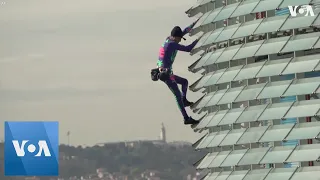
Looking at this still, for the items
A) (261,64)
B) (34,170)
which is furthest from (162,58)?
(34,170)

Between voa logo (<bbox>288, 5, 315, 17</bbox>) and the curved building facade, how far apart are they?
5 centimetres

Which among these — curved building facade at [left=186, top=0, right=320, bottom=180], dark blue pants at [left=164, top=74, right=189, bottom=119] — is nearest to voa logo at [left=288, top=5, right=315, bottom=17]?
curved building facade at [left=186, top=0, right=320, bottom=180]

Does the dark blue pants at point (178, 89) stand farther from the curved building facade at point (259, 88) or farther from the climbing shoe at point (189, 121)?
the curved building facade at point (259, 88)

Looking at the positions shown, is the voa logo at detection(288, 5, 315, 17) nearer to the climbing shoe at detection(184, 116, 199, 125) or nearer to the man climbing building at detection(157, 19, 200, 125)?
the man climbing building at detection(157, 19, 200, 125)

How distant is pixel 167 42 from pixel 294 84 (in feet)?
25.1

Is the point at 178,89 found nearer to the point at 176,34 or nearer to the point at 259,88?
the point at 176,34

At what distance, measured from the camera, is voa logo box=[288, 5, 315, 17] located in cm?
7206

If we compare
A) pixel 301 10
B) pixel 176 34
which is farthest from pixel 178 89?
pixel 301 10

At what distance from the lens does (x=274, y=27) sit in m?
74.3

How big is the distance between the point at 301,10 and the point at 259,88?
19.3 feet

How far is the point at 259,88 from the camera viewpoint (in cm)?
7606

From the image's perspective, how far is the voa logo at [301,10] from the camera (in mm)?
72062

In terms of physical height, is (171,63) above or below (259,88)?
above

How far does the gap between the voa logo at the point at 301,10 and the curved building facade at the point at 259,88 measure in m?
0.05
